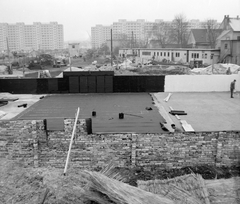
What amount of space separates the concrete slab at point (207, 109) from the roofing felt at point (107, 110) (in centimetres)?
96

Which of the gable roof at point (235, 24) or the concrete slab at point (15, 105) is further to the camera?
the gable roof at point (235, 24)

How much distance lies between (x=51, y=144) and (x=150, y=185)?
2.66m

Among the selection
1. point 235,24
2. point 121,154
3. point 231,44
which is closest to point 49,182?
point 121,154

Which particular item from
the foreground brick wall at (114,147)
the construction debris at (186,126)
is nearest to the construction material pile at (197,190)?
the foreground brick wall at (114,147)

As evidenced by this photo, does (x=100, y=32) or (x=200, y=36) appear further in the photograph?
(x=100, y=32)

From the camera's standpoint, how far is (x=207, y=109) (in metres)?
11.8

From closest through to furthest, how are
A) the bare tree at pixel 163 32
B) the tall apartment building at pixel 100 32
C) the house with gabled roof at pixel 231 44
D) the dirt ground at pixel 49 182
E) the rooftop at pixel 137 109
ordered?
1. the dirt ground at pixel 49 182
2. the rooftop at pixel 137 109
3. the house with gabled roof at pixel 231 44
4. the bare tree at pixel 163 32
5. the tall apartment building at pixel 100 32

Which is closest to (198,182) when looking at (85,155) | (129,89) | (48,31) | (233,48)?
(85,155)

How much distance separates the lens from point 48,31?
12469 cm

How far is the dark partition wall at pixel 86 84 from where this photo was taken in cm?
1516

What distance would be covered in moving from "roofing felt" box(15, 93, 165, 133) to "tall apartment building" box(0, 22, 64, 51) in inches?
3671

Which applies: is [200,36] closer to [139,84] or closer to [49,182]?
[139,84]

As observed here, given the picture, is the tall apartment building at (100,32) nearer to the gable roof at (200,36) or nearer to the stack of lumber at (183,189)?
the gable roof at (200,36)

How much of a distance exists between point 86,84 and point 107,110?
4.28 metres
